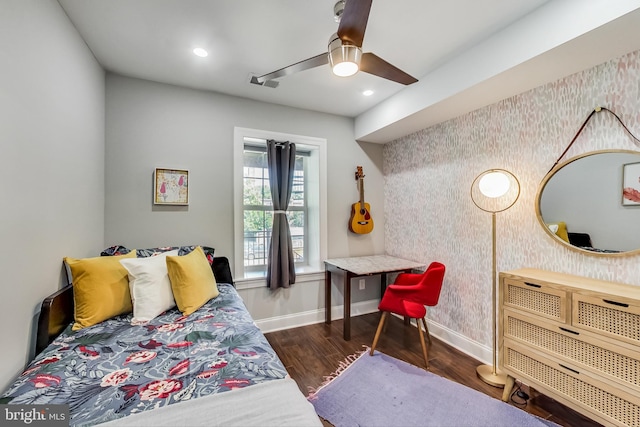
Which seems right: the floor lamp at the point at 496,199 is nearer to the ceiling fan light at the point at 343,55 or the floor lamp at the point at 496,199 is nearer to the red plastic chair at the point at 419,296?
the red plastic chair at the point at 419,296

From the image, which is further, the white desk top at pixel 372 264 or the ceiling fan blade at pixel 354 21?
the white desk top at pixel 372 264

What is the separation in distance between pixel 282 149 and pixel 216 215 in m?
1.03

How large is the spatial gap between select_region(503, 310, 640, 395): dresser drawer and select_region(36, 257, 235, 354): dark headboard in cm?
281

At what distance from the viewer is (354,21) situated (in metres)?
1.23

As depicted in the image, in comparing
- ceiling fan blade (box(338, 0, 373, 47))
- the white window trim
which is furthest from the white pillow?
ceiling fan blade (box(338, 0, 373, 47))

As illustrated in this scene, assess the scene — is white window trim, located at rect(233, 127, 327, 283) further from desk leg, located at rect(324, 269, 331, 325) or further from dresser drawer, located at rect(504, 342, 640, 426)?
dresser drawer, located at rect(504, 342, 640, 426)

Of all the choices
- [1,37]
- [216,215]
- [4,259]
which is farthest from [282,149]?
[4,259]

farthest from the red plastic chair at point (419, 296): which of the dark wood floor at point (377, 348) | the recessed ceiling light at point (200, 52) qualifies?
the recessed ceiling light at point (200, 52)

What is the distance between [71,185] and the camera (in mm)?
1756

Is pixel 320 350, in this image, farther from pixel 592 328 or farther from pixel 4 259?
pixel 4 259

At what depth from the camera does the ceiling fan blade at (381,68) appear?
144 centimetres

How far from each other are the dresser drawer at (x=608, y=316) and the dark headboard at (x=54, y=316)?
292cm

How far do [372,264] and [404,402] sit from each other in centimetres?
137

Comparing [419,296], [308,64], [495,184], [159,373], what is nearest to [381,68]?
[308,64]
